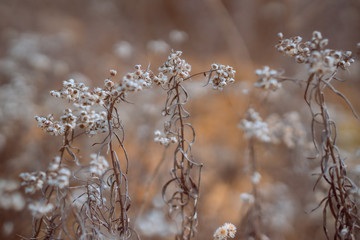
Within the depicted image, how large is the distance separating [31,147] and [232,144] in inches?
97.7

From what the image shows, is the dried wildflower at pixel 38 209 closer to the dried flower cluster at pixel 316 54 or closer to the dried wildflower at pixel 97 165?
the dried wildflower at pixel 97 165

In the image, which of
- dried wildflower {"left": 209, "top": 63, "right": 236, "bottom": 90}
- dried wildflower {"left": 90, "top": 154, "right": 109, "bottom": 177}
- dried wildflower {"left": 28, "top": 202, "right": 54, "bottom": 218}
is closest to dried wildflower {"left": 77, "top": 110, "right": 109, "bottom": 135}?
dried wildflower {"left": 90, "top": 154, "right": 109, "bottom": 177}

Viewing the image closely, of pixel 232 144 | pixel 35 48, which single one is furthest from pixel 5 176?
pixel 232 144

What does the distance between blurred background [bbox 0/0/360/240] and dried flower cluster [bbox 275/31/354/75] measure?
2.32 ft

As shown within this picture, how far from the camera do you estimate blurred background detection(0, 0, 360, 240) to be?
7.54 ft

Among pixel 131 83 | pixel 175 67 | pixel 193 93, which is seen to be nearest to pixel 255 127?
pixel 175 67

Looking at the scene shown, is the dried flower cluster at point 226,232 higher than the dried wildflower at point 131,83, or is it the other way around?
the dried wildflower at point 131,83

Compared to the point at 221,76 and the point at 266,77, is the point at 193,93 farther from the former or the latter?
the point at 266,77

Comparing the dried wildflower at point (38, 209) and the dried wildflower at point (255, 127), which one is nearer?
the dried wildflower at point (38, 209)

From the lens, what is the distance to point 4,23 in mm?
4578

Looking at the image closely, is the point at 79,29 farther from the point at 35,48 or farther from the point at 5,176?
the point at 5,176

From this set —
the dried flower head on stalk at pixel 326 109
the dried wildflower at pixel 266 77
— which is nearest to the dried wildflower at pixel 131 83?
the dried wildflower at pixel 266 77

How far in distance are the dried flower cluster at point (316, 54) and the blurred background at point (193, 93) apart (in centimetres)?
71

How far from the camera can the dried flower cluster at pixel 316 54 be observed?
30.6 inches
